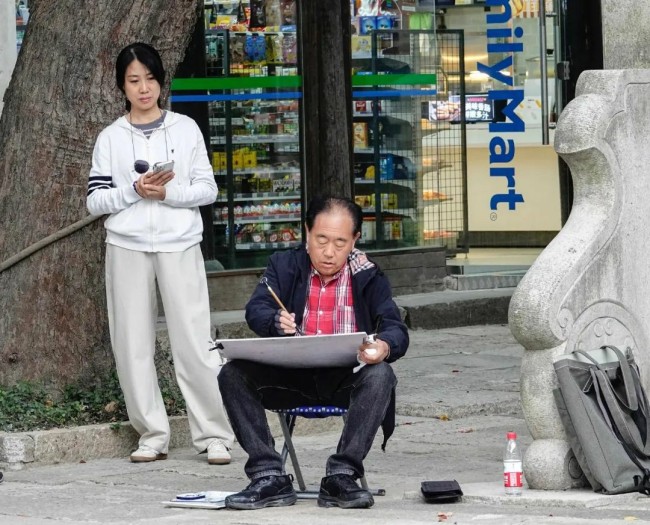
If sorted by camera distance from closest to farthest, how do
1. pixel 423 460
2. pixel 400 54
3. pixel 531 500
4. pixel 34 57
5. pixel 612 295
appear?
pixel 531 500
pixel 612 295
pixel 423 460
pixel 34 57
pixel 400 54

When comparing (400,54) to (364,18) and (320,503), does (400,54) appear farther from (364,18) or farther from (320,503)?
(320,503)

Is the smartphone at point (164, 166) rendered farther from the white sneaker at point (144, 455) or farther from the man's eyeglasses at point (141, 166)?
the white sneaker at point (144, 455)

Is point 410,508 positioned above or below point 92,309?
below

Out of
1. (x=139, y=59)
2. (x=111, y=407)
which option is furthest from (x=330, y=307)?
(x=111, y=407)

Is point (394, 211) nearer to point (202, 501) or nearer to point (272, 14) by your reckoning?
point (272, 14)

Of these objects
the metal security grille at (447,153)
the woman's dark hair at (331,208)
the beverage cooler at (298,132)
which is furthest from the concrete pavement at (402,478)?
the metal security grille at (447,153)

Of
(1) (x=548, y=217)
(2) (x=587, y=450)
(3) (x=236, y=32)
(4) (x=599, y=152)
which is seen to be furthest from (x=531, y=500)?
(1) (x=548, y=217)

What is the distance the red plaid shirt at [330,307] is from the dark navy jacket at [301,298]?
0.07 feet

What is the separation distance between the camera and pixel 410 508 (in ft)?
19.1

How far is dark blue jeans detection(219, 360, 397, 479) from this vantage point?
5.81 metres

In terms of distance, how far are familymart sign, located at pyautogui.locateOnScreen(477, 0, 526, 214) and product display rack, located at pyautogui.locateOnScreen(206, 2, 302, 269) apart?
81.0 inches

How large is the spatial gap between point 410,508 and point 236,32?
6.41 meters

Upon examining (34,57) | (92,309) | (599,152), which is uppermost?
(34,57)

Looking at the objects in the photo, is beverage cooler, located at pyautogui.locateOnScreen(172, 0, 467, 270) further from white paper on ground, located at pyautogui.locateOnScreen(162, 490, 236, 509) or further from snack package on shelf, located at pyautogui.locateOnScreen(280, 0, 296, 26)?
white paper on ground, located at pyautogui.locateOnScreen(162, 490, 236, 509)
